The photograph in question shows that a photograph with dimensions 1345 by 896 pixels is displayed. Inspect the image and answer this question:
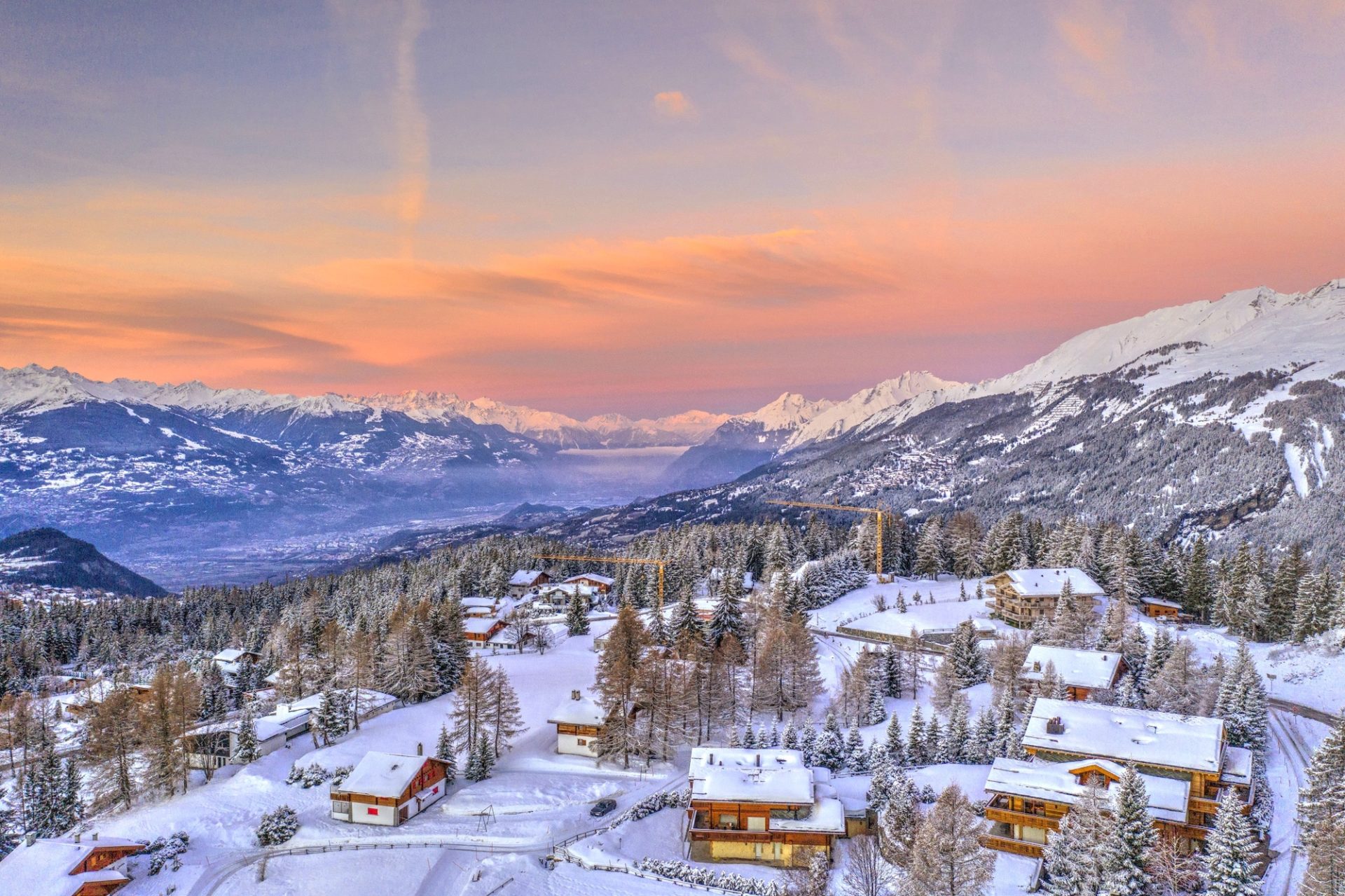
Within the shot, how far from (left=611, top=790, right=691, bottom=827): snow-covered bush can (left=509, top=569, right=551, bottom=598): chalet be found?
8421cm

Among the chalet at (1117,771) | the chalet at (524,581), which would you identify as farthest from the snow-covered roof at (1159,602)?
the chalet at (524,581)

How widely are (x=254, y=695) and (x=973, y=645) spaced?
77.0 m

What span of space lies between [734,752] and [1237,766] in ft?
104

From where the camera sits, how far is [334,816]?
54.2 meters

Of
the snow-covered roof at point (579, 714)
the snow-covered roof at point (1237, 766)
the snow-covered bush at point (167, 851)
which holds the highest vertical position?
the snow-covered roof at point (1237, 766)

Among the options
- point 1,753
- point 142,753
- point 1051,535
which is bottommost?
point 1,753

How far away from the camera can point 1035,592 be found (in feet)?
309

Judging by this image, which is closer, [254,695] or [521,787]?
[521,787]

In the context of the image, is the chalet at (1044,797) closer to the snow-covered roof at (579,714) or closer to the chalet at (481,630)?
the snow-covered roof at (579,714)

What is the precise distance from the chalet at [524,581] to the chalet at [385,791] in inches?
3204

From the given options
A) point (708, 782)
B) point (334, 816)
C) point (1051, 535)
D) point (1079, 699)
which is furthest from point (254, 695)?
point (1051, 535)

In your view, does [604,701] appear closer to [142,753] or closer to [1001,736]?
[1001,736]

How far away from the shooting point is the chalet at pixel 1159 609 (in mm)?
97500

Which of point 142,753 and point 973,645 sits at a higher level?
point 973,645
